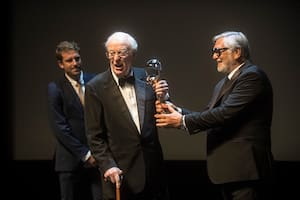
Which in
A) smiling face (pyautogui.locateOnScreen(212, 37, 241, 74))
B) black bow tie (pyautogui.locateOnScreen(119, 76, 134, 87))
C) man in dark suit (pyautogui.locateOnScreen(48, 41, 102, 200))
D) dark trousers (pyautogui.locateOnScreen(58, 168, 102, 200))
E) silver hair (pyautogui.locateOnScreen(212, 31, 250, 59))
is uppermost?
silver hair (pyautogui.locateOnScreen(212, 31, 250, 59))

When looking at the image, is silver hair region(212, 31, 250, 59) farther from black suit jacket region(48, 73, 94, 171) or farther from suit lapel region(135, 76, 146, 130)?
black suit jacket region(48, 73, 94, 171)

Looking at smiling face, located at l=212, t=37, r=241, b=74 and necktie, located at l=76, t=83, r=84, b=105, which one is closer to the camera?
smiling face, located at l=212, t=37, r=241, b=74

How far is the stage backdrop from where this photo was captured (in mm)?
4438

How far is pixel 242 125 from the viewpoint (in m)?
2.63

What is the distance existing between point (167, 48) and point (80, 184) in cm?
172

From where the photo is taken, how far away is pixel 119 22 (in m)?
4.56

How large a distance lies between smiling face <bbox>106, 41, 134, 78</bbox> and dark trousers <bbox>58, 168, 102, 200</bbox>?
83cm

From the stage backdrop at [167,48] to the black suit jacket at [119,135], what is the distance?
179 centimetres

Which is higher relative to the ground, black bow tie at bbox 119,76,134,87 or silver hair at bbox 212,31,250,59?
silver hair at bbox 212,31,250,59

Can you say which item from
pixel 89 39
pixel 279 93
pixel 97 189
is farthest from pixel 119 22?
pixel 97 189

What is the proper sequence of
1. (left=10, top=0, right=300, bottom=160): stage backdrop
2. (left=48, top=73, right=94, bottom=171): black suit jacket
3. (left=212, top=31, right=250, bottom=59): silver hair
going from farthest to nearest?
(left=10, top=0, right=300, bottom=160): stage backdrop, (left=48, top=73, right=94, bottom=171): black suit jacket, (left=212, top=31, right=250, bottom=59): silver hair

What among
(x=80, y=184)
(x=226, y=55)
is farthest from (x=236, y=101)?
(x=80, y=184)

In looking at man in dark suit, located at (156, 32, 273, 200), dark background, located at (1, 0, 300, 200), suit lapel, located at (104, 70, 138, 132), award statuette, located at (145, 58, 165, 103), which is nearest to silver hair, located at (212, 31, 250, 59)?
man in dark suit, located at (156, 32, 273, 200)

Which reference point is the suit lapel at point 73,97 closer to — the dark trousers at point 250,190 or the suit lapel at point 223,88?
the suit lapel at point 223,88
